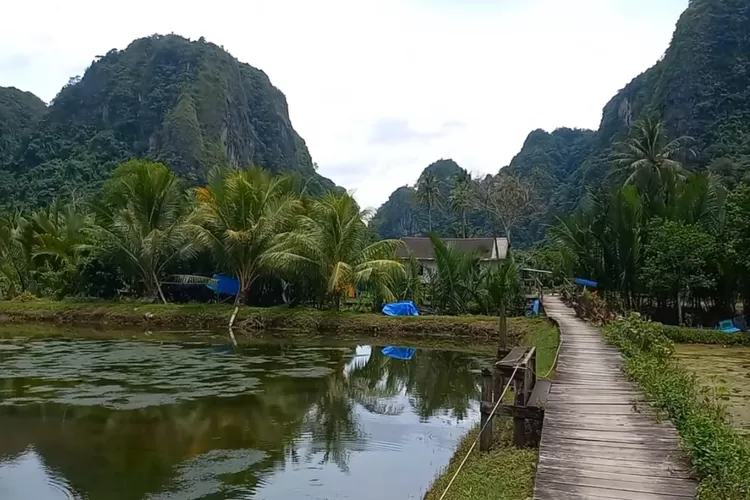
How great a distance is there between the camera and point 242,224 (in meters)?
20.2

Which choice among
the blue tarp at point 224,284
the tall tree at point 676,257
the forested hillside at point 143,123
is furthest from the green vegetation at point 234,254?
the forested hillside at point 143,123

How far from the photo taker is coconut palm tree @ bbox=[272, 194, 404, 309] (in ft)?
61.8

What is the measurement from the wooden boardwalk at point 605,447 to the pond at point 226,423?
142 cm

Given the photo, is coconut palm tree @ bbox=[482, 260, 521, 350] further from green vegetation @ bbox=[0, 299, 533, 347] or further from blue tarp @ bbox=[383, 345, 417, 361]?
blue tarp @ bbox=[383, 345, 417, 361]

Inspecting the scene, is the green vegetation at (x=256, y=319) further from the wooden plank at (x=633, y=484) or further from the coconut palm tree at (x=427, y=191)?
the coconut palm tree at (x=427, y=191)

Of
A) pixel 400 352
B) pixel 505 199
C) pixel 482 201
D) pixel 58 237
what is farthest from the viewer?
pixel 482 201

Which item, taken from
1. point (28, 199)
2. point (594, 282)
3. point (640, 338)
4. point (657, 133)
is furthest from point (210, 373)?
point (28, 199)

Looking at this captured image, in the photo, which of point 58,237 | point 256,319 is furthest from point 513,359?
point 58,237

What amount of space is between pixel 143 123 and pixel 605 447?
6790 centimetres

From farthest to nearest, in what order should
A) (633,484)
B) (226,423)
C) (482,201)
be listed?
(482,201) < (226,423) < (633,484)

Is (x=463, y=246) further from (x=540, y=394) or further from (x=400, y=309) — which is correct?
(x=540, y=394)

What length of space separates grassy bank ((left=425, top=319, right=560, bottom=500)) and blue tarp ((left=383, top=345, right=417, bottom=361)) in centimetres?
767

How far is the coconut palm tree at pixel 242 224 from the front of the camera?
19.9m

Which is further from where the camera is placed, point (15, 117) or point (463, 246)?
point (15, 117)
